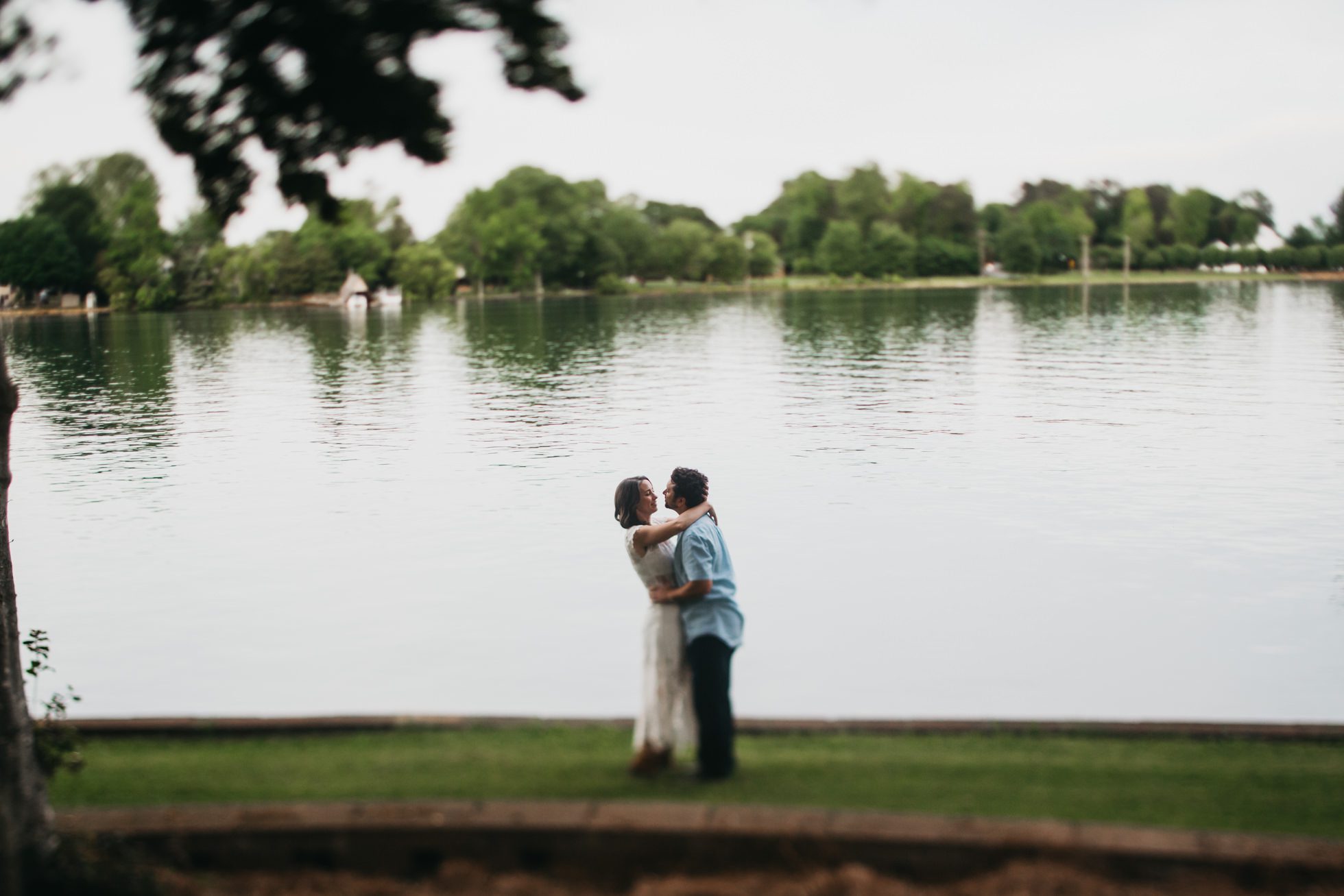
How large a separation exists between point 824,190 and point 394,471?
6767 inches

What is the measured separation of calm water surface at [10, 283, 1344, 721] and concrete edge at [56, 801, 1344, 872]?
4464mm

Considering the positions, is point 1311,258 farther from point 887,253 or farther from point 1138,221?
point 887,253

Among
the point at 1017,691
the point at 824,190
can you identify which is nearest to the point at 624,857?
the point at 1017,691

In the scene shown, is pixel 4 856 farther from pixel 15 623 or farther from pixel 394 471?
pixel 394 471

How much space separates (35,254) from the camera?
1260 cm

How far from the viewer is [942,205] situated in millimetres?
172000

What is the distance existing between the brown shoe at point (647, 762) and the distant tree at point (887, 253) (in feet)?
508

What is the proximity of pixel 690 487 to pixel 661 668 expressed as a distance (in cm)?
100

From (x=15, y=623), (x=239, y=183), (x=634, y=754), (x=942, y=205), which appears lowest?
(x=634, y=754)

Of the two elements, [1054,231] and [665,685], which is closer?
[665,685]

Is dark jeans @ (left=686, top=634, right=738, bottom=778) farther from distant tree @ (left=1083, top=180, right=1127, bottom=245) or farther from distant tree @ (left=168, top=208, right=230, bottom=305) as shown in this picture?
distant tree @ (left=1083, top=180, right=1127, bottom=245)

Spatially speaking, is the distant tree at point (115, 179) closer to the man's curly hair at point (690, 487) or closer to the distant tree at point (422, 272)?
the man's curly hair at point (690, 487)

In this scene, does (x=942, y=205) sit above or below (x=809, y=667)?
above

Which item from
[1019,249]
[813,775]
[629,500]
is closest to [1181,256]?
[1019,249]
